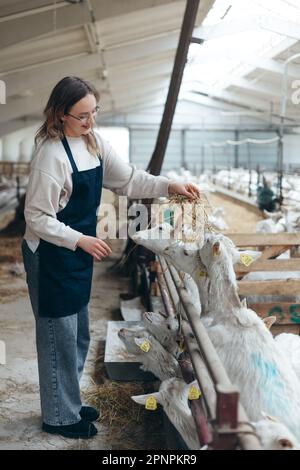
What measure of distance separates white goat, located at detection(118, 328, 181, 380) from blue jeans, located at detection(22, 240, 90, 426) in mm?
511

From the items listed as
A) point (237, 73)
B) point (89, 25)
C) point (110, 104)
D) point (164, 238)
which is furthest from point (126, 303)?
point (110, 104)

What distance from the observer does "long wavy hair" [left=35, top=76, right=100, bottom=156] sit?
269cm

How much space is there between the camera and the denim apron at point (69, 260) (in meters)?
2.80

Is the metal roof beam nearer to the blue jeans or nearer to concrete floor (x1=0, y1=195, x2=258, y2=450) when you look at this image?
concrete floor (x1=0, y1=195, x2=258, y2=450)

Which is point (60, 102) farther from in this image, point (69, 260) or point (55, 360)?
point (55, 360)

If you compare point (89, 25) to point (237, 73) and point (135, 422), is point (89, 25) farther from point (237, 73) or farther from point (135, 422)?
point (237, 73)

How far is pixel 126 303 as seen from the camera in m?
5.57

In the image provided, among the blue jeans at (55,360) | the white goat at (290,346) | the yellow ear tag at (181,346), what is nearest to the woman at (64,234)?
the blue jeans at (55,360)

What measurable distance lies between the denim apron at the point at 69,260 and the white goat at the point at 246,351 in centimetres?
71

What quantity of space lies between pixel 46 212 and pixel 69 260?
28 cm

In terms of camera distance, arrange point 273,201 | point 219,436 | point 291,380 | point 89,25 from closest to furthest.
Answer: point 219,436, point 291,380, point 89,25, point 273,201

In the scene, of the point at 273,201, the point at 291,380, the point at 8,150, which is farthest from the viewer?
the point at 8,150

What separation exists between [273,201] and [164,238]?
25.7ft

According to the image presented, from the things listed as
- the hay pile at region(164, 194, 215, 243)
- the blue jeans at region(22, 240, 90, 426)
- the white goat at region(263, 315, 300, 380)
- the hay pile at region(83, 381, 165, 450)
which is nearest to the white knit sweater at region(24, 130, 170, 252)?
the blue jeans at region(22, 240, 90, 426)
